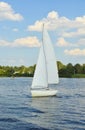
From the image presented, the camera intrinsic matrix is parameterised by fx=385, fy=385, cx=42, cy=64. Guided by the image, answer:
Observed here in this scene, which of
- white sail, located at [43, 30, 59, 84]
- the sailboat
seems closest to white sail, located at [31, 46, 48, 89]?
the sailboat

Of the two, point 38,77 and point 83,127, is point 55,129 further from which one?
point 38,77

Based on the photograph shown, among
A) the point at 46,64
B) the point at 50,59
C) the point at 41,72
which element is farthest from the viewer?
the point at 50,59

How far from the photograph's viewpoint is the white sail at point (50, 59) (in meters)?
69.6

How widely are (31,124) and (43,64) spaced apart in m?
32.5

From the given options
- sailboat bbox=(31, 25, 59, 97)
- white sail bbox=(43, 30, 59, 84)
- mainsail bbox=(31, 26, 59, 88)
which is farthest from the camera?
white sail bbox=(43, 30, 59, 84)

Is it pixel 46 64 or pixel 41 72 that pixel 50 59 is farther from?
pixel 41 72

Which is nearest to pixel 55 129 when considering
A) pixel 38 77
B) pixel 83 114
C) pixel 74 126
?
pixel 74 126

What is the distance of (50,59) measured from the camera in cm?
6988

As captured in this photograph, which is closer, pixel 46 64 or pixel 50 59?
pixel 46 64

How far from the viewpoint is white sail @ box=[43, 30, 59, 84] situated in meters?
69.6

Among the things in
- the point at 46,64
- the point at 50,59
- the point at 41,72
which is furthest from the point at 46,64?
the point at 41,72

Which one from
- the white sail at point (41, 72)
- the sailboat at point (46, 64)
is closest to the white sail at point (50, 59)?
the sailboat at point (46, 64)

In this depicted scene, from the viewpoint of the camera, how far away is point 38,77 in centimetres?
6894

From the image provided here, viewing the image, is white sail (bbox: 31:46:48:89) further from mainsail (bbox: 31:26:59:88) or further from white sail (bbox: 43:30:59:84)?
white sail (bbox: 43:30:59:84)
